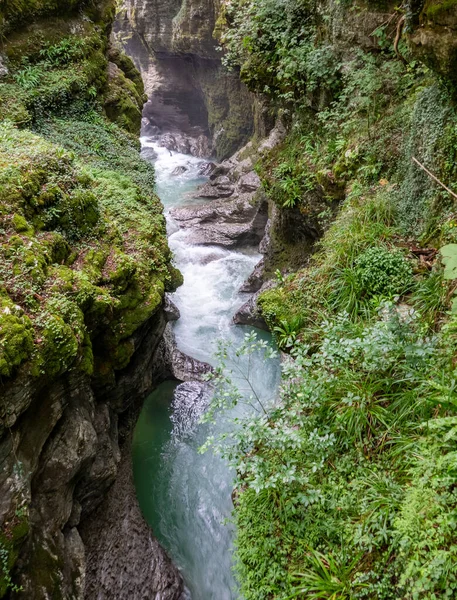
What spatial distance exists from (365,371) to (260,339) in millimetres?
1838

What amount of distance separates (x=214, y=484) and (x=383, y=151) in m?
7.32

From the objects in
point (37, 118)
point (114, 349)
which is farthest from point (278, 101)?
point (114, 349)

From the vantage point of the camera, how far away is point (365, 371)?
4.29 metres

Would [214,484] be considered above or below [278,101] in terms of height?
below

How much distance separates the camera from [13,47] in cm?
966

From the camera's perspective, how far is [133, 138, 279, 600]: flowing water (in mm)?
7176

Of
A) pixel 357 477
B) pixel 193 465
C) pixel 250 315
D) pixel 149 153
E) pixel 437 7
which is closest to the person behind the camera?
pixel 357 477

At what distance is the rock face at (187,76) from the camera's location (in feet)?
76.8

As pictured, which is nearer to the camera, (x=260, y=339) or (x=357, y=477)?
(x=357, y=477)

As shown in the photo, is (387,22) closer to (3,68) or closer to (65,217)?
(65,217)

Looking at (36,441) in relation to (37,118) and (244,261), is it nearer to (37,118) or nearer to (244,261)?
(37,118)

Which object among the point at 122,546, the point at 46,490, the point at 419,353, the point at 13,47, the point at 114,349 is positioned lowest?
the point at 122,546

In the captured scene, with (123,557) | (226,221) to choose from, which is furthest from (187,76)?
(123,557)

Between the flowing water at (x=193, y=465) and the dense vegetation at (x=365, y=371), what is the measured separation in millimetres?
970
